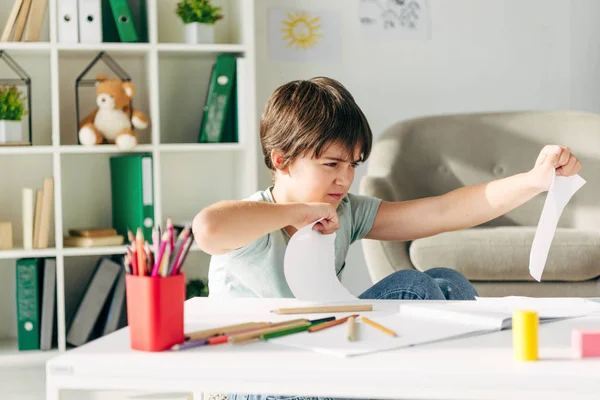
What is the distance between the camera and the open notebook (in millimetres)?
896

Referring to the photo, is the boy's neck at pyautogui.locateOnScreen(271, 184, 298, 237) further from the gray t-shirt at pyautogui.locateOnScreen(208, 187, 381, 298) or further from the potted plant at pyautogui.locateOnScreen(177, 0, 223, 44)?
the potted plant at pyautogui.locateOnScreen(177, 0, 223, 44)

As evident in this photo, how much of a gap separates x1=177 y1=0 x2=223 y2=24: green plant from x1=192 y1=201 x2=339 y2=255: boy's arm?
65.8 inches

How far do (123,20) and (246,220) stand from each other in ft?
5.48

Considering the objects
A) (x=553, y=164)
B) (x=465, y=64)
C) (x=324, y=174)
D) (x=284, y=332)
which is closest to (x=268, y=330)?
(x=284, y=332)

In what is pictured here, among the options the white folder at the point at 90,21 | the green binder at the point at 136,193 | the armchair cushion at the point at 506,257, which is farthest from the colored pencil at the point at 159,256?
the white folder at the point at 90,21

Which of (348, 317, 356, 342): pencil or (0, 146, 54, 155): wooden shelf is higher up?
(0, 146, 54, 155): wooden shelf

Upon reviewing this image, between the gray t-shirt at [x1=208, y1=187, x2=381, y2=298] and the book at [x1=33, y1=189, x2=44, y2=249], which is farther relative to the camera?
the book at [x1=33, y1=189, x2=44, y2=249]

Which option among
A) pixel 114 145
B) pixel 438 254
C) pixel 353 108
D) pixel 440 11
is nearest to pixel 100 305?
pixel 114 145

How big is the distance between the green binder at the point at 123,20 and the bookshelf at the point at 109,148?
0.04 meters

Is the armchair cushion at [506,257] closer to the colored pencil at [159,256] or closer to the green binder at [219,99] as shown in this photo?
the green binder at [219,99]

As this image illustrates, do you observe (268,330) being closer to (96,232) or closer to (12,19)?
(96,232)

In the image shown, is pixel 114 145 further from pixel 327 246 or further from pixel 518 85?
pixel 518 85

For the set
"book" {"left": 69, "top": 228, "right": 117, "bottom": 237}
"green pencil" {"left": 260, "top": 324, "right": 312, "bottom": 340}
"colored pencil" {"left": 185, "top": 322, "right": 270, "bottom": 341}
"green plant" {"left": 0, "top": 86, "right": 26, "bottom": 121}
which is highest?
"green plant" {"left": 0, "top": 86, "right": 26, "bottom": 121}

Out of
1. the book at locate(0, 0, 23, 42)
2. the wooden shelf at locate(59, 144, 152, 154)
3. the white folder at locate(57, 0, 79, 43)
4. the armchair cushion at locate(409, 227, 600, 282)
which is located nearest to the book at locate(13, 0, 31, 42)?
the book at locate(0, 0, 23, 42)
